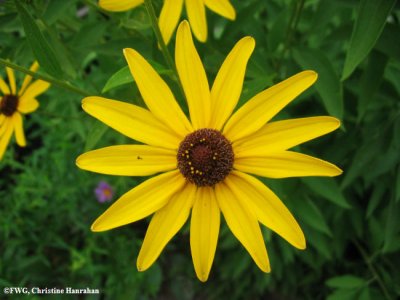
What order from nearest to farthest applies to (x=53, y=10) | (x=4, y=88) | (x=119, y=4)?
(x=119, y=4), (x=53, y=10), (x=4, y=88)

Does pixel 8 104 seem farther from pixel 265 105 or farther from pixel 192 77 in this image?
pixel 265 105

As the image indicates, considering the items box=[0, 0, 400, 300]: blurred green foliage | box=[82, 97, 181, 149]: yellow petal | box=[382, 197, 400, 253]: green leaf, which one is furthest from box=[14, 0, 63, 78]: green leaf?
box=[382, 197, 400, 253]: green leaf

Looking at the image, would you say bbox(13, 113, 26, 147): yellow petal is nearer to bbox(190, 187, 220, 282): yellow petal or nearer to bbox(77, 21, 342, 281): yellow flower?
bbox(77, 21, 342, 281): yellow flower

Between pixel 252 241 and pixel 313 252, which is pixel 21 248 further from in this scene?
pixel 252 241

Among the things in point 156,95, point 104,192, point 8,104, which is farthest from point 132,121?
point 104,192

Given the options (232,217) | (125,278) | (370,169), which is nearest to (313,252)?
(370,169)

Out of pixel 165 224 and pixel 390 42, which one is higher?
pixel 390 42

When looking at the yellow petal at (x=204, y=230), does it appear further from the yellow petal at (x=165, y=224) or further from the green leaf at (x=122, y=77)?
the green leaf at (x=122, y=77)
